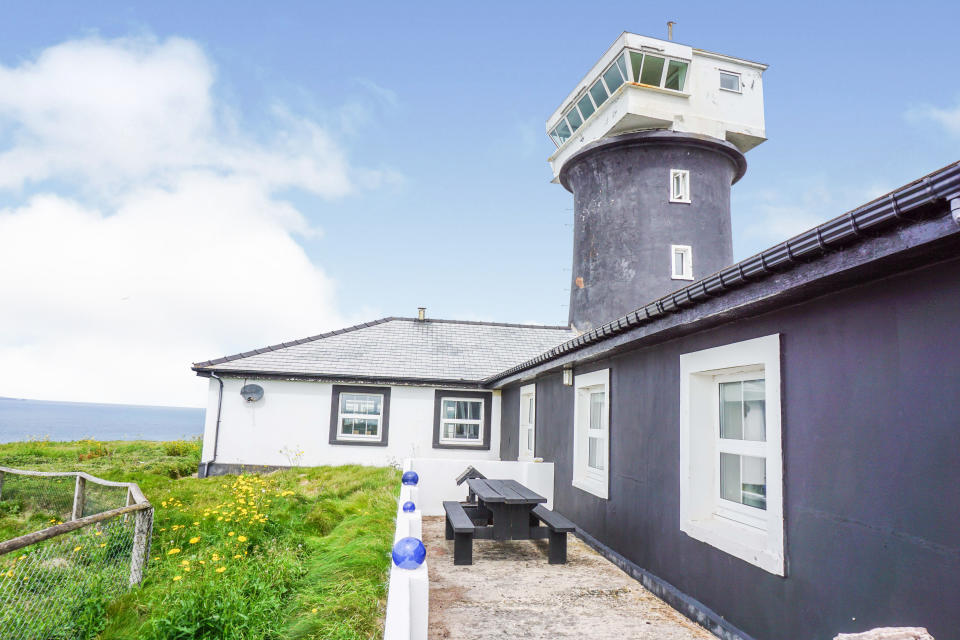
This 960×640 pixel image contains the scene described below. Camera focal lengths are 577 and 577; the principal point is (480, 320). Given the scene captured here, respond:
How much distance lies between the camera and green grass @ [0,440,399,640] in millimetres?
4156

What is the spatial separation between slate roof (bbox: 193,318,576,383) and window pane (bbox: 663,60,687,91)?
6.61 meters

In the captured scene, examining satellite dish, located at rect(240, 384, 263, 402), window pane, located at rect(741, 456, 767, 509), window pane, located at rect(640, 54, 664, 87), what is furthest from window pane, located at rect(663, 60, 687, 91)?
satellite dish, located at rect(240, 384, 263, 402)

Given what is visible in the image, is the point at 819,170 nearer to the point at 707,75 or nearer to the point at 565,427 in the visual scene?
the point at 707,75

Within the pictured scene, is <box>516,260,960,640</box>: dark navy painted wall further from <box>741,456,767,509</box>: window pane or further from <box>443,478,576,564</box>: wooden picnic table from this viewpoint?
<box>443,478,576,564</box>: wooden picnic table

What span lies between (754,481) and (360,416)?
11027mm

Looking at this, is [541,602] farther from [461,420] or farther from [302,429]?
[302,429]

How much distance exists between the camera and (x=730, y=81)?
46.1 feet

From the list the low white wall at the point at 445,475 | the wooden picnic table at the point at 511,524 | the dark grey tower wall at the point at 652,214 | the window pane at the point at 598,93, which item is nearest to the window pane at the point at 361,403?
the low white wall at the point at 445,475

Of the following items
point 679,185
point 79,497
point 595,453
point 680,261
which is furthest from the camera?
point 679,185

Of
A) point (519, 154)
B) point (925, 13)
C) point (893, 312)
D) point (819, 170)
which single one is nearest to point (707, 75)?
point (925, 13)

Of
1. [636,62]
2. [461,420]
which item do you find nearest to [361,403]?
[461,420]

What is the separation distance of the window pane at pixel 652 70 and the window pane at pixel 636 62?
0.34 feet

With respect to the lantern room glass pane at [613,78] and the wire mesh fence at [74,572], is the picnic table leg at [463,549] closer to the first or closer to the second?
the wire mesh fence at [74,572]

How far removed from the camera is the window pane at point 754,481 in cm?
411
